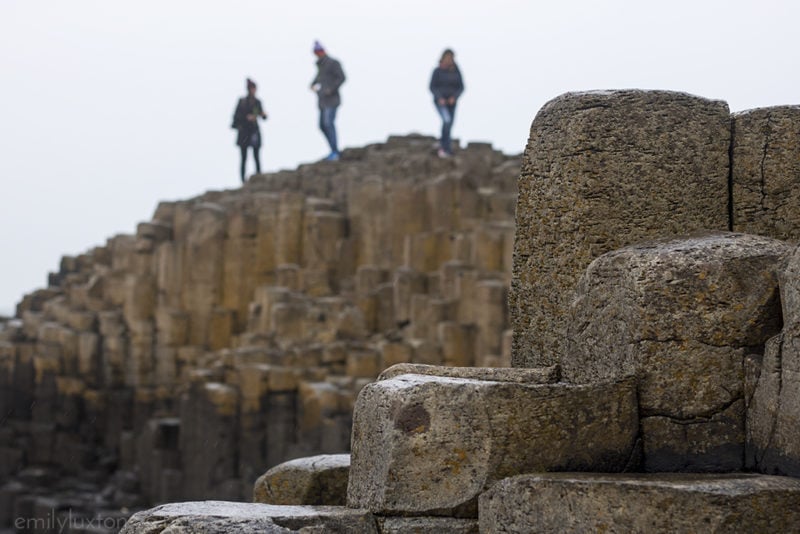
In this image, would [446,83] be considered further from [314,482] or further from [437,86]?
[314,482]

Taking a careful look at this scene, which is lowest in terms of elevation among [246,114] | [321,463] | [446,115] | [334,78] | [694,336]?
[321,463]

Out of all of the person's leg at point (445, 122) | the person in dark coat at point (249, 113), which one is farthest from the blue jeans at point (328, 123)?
the person's leg at point (445, 122)

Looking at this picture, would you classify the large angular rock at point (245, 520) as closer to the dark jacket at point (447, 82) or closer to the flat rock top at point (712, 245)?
the flat rock top at point (712, 245)

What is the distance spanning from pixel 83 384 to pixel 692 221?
26.0 meters

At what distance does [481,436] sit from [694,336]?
0.78 m

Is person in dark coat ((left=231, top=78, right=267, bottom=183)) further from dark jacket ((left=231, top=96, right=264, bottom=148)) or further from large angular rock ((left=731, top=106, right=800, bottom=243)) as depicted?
large angular rock ((left=731, top=106, right=800, bottom=243))

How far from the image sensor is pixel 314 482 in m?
5.89

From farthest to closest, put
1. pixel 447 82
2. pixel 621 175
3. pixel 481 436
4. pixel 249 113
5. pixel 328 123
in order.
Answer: pixel 249 113
pixel 328 123
pixel 447 82
pixel 621 175
pixel 481 436

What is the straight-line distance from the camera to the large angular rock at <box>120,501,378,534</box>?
158 inches

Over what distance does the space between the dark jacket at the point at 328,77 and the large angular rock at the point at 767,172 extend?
1882 cm

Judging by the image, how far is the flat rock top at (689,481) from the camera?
374cm

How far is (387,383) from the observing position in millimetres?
4371

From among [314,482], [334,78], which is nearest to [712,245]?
[314,482]

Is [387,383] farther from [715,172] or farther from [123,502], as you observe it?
[123,502]
